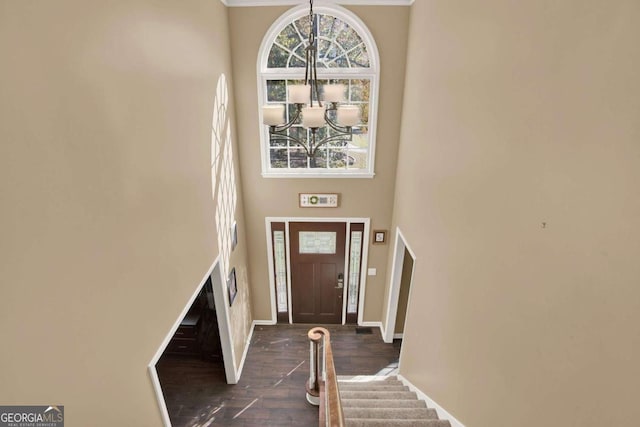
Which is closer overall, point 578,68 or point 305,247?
point 578,68

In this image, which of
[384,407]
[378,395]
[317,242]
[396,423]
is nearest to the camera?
[396,423]

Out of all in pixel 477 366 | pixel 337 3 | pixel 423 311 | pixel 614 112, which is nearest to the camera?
pixel 614 112

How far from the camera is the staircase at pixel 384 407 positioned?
2707 millimetres

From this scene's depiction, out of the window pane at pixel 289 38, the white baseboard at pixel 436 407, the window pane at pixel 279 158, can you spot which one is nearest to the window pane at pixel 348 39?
the window pane at pixel 289 38

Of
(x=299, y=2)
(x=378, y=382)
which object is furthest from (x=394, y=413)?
(x=299, y=2)

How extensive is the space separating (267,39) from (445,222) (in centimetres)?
328

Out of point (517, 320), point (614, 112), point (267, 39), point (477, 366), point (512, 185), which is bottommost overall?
point (477, 366)

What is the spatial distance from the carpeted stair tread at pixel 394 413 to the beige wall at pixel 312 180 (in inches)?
101

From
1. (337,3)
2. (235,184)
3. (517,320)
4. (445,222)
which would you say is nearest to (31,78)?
(517,320)

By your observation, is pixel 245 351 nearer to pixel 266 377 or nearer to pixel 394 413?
pixel 266 377

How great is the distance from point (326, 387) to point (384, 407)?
1240 millimetres

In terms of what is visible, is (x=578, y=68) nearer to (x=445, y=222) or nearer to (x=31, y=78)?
(x=445, y=222)

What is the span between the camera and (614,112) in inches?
47.1

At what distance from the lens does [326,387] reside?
233cm
